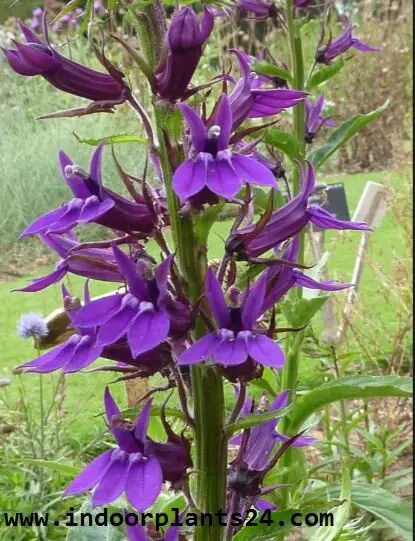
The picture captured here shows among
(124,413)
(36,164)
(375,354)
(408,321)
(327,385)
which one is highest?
(36,164)

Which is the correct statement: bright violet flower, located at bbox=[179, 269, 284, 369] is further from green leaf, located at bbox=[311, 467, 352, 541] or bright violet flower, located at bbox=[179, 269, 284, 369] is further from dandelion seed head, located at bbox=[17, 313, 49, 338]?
dandelion seed head, located at bbox=[17, 313, 49, 338]

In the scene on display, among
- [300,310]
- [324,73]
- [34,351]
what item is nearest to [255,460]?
[300,310]

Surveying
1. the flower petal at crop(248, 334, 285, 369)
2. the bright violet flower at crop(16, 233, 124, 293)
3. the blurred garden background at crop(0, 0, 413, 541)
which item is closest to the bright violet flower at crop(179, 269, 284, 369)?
the flower petal at crop(248, 334, 285, 369)

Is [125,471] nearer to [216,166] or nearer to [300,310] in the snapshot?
[216,166]

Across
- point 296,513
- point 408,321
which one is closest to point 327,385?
point 296,513

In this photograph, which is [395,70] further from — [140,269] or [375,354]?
[140,269]
